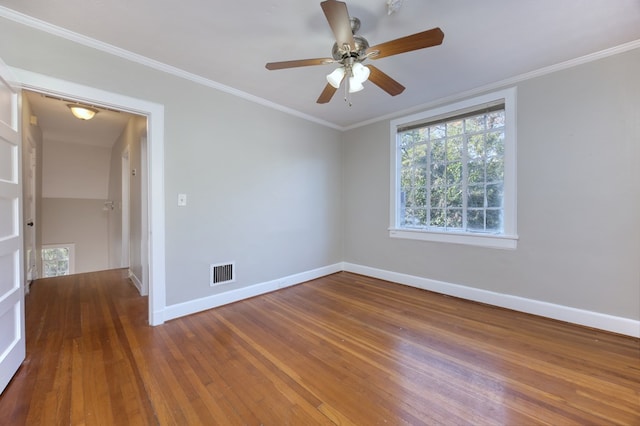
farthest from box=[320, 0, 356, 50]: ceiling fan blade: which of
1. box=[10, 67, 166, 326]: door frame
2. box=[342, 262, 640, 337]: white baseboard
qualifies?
box=[342, 262, 640, 337]: white baseboard

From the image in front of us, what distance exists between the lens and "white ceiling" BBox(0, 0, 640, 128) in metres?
1.75

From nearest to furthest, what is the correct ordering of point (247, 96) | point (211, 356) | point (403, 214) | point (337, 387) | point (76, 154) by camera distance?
1. point (337, 387)
2. point (211, 356)
3. point (247, 96)
4. point (403, 214)
5. point (76, 154)

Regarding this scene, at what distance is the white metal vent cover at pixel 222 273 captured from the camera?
2889 millimetres

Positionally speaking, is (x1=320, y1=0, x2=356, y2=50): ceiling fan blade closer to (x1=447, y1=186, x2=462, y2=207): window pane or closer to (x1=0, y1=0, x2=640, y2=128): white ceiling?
(x1=0, y1=0, x2=640, y2=128): white ceiling

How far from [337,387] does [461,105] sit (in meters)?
3.24

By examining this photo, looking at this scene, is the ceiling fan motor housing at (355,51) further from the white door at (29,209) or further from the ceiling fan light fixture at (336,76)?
the white door at (29,209)

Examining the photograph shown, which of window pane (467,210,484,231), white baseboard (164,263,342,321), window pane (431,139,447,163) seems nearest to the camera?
white baseboard (164,263,342,321)

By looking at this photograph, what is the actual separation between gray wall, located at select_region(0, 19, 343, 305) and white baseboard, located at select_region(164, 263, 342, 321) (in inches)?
2.5

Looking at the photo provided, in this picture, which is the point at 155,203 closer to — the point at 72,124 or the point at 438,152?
the point at 438,152

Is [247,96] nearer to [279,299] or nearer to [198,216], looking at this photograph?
[198,216]

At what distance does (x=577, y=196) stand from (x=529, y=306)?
1.18 metres

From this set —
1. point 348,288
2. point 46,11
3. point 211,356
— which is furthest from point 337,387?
point 46,11

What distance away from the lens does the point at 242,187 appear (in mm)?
3137

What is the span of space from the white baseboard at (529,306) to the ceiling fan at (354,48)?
2.46 meters
